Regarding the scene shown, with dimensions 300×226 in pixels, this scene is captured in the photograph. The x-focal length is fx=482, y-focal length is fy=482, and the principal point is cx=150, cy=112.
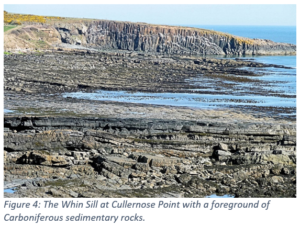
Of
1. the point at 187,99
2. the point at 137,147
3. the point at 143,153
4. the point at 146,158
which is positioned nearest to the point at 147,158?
the point at 146,158

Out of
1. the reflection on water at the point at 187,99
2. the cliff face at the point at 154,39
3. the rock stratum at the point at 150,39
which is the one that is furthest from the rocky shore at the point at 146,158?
the cliff face at the point at 154,39

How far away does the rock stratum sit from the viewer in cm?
8088

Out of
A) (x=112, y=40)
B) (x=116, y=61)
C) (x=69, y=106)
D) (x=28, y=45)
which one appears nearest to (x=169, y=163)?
(x=69, y=106)

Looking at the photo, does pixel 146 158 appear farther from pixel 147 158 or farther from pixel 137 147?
pixel 137 147

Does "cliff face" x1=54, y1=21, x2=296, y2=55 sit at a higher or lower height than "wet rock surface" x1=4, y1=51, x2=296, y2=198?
higher

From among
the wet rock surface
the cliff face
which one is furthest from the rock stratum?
the wet rock surface

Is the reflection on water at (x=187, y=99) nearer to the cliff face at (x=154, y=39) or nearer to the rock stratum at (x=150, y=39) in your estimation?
the rock stratum at (x=150, y=39)

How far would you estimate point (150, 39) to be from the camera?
82375 mm

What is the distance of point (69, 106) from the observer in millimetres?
30453

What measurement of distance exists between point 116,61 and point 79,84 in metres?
16.7

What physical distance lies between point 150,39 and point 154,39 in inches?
27.0

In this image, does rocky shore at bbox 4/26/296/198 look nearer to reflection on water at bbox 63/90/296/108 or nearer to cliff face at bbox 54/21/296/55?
reflection on water at bbox 63/90/296/108

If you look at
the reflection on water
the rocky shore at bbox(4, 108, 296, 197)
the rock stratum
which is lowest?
the rocky shore at bbox(4, 108, 296, 197)

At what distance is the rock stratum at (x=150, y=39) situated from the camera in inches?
3184
